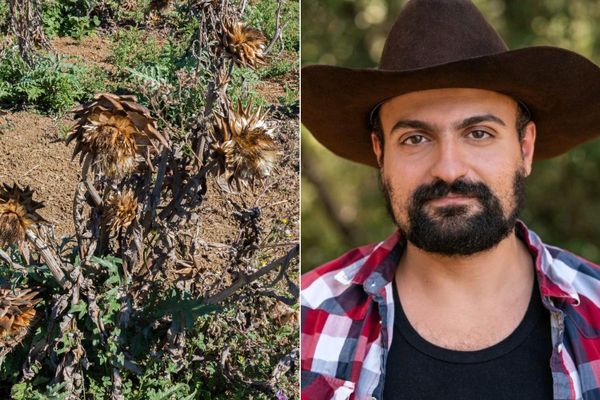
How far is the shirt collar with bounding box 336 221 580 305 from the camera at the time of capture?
4.98 feet

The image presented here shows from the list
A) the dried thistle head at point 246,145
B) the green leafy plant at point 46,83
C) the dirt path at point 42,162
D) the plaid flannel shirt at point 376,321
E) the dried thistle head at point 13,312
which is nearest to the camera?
the plaid flannel shirt at point 376,321

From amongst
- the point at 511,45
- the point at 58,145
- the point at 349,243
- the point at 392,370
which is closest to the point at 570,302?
the point at 392,370

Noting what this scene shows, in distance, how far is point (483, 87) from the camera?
150 cm

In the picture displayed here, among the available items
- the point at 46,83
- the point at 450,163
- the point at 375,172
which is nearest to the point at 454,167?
the point at 450,163

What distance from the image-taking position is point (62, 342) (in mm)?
2121

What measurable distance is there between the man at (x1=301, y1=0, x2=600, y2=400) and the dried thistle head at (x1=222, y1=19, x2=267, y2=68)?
0.29m

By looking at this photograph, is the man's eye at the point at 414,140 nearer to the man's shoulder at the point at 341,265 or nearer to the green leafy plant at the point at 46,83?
the man's shoulder at the point at 341,265

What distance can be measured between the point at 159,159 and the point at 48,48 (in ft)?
6.93

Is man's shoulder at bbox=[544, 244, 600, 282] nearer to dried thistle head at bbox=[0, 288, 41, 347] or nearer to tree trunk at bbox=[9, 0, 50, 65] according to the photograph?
dried thistle head at bbox=[0, 288, 41, 347]

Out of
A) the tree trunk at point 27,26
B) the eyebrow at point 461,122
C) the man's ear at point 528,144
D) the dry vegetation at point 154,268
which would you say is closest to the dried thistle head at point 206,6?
the dry vegetation at point 154,268

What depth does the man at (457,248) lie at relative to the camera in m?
1.47

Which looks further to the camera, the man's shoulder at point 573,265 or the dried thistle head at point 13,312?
the dried thistle head at point 13,312

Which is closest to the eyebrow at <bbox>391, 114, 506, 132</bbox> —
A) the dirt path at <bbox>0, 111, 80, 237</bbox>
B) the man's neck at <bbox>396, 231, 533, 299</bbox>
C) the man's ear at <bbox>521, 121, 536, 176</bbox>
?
the man's ear at <bbox>521, 121, 536, 176</bbox>

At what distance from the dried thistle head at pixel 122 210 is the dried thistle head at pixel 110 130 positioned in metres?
0.22
